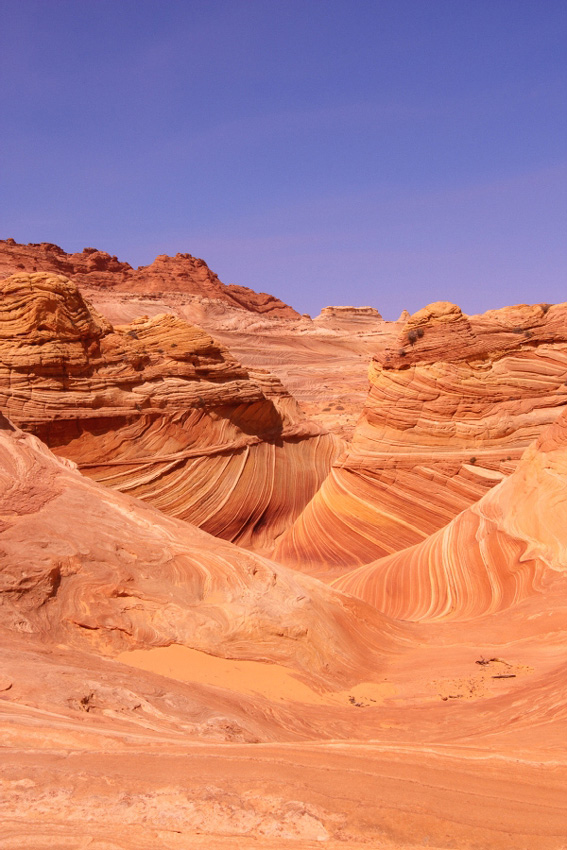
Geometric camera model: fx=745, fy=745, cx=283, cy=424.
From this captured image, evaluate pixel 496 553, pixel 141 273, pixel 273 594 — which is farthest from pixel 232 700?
pixel 141 273

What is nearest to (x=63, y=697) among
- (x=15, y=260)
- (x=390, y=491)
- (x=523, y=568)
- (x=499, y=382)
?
(x=523, y=568)

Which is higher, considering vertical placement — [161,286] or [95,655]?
[161,286]

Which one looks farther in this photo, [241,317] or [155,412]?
[241,317]

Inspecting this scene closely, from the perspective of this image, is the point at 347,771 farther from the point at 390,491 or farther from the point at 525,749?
the point at 390,491

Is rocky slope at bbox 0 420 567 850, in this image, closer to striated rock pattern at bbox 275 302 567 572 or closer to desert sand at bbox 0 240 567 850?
desert sand at bbox 0 240 567 850

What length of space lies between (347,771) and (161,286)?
82.9 meters

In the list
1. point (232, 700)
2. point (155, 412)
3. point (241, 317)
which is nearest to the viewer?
point (232, 700)

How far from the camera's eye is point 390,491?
14727 mm

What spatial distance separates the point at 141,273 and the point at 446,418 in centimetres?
7657

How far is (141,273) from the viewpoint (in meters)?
86.6

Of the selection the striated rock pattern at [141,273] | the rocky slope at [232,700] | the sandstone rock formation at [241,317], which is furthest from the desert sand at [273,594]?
the striated rock pattern at [141,273]

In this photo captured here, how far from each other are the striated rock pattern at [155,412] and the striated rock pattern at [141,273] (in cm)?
6011

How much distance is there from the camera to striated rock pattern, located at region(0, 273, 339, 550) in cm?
1489

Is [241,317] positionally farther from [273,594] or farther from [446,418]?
[273,594]
